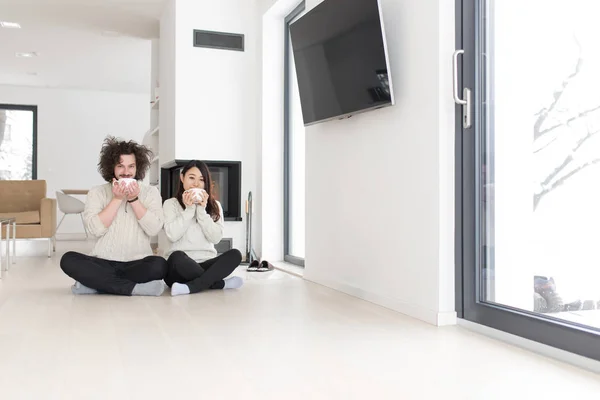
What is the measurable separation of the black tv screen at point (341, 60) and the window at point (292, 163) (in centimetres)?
140

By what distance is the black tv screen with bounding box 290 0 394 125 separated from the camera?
9.96 ft

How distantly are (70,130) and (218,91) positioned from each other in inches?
222

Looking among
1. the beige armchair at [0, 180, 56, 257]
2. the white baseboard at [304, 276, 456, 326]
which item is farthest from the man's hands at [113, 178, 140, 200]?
the beige armchair at [0, 180, 56, 257]

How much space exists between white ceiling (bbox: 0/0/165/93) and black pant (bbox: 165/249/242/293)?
3.40m

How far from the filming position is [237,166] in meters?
5.64

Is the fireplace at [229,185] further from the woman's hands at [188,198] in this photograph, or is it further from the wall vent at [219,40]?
the woman's hands at [188,198]

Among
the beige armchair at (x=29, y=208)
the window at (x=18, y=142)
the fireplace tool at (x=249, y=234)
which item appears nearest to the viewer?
the fireplace tool at (x=249, y=234)

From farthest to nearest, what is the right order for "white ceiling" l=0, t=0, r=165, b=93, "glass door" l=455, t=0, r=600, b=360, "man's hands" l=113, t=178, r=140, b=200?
"white ceiling" l=0, t=0, r=165, b=93 < "man's hands" l=113, t=178, r=140, b=200 < "glass door" l=455, t=0, r=600, b=360

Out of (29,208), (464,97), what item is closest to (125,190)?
(464,97)

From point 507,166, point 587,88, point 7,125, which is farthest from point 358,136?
point 7,125

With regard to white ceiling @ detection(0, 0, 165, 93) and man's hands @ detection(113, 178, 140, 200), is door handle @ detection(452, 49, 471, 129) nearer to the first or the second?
man's hands @ detection(113, 178, 140, 200)

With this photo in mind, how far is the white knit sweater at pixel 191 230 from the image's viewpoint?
366 cm

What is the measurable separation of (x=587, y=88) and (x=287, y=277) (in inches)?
111

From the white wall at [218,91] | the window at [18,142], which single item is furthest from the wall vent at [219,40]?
the window at [18,142]
